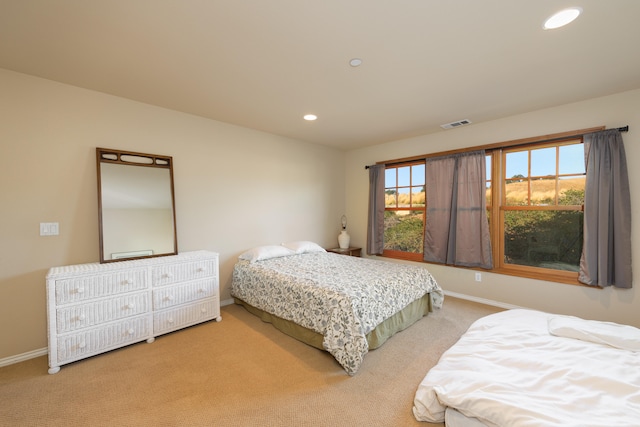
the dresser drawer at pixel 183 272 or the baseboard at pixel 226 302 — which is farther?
the baseboard at pixel 226 302

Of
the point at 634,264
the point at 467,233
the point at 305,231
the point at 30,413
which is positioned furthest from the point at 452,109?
the point at 30,413

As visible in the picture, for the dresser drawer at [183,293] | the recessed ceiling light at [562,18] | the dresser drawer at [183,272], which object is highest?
the recessed ceiling light at [562,18]

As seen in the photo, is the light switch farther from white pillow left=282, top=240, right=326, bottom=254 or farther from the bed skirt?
white pillow left=282, top=240, right=326, bottom=254

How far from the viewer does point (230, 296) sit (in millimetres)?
3594

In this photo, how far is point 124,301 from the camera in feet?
7.95

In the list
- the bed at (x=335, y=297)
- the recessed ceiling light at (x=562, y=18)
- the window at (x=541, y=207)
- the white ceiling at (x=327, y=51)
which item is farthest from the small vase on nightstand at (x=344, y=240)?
the recessed ceiling light at (x=562, y=18)

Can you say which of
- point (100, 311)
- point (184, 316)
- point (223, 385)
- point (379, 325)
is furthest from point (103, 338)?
point (379, 325)

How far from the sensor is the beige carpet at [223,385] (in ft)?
5.37

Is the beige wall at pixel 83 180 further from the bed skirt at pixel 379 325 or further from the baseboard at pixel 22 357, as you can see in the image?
the bed skirt at pixel 379 325

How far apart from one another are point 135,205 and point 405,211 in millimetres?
3874

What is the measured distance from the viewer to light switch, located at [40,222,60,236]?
2.37 metres

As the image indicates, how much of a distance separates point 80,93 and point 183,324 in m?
2.55

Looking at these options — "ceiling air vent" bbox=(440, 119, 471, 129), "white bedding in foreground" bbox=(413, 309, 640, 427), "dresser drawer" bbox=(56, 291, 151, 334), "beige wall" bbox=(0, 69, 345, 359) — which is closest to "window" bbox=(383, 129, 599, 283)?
"ceiling air vent" bbox=(440, 119, 471, 129)

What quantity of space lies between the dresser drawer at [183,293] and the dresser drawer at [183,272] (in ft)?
0.20
